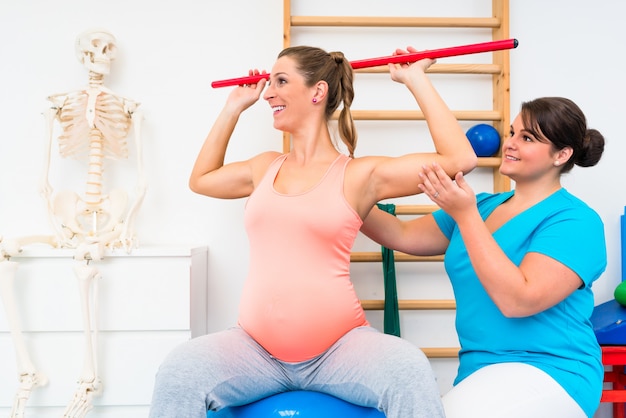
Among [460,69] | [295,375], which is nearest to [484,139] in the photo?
[460,69]

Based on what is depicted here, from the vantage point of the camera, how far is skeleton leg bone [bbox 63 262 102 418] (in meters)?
1.96

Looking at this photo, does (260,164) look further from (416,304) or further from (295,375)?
(416,304)

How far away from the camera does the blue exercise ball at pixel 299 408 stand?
1421 mm

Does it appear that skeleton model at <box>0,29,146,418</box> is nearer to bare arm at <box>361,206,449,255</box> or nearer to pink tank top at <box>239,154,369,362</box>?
pink tank top at <box>239,154,369,362</box>

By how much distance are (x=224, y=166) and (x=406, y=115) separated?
0.86 metres

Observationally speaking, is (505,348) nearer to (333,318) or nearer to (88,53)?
(333,318)

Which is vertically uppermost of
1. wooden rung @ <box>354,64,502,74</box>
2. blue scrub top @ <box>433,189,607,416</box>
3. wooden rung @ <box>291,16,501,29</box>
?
wooden rung @ <box>291,16,501,29</box>

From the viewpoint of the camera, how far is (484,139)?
2.37m

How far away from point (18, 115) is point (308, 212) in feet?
5.03

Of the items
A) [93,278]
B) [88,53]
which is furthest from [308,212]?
[88,53]

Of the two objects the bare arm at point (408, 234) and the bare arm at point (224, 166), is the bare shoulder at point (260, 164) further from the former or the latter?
the bare arm at point (408, 234)

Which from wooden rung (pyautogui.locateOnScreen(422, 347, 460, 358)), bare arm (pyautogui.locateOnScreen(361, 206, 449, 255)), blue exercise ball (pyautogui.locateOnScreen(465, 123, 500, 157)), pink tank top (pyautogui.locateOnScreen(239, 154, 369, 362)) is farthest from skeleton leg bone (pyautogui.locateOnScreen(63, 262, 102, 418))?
blue exercise ball (pyautogui.locateOnScreen(465, 123, 500, 157))

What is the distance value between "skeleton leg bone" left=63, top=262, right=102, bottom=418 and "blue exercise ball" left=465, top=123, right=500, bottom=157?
59.1 inches

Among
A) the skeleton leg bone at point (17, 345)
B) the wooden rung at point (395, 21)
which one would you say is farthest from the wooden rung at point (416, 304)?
the skeleton leg bone at point (17, 345)
